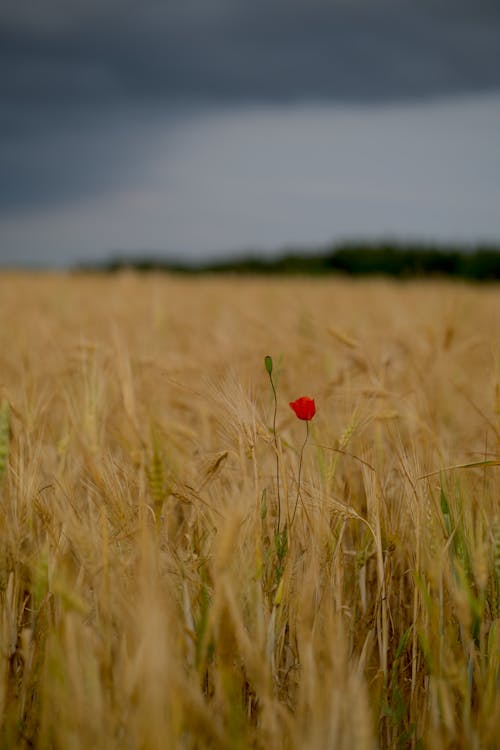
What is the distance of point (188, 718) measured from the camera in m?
0.66

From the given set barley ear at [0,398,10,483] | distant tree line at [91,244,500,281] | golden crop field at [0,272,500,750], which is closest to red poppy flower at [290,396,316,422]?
golden crop field at [0,272,500,750]

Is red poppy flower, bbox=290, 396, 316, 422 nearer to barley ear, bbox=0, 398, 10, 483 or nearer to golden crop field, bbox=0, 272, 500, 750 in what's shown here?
golden crop field, bbox=0, 272, 500, 750

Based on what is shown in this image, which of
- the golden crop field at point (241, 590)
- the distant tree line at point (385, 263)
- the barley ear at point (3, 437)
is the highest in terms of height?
the distant tree line at point (385, 263)

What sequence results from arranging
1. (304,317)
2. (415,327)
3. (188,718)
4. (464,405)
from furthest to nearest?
(415,327)
(304,317)
(464,405)
(188,718)

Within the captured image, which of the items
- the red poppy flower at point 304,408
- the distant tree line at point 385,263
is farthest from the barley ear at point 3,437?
the distant tree line at point 385,263

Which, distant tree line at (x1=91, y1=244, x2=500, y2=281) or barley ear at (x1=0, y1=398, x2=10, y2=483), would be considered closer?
barley ear at (x1=0, y1=398, x2=10, y2=483)

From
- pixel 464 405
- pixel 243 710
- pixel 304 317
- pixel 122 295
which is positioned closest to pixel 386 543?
pixel 243 710

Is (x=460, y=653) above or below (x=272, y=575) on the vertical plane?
below

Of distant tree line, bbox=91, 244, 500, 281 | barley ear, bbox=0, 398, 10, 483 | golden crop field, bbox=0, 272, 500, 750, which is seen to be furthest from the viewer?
distant tree line, bbox=91, 244, 500, 281

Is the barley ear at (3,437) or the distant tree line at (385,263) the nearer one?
the barley ear at (3,437)

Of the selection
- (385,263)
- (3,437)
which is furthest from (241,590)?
(385,263)

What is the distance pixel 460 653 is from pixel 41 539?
72 cm

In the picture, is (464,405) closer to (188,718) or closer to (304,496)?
(304,496)

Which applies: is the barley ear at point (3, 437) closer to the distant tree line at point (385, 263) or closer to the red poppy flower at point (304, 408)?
the red poppy flower at point (304, 408)
